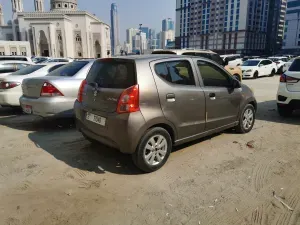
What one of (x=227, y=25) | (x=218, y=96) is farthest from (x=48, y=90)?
(x=227, y=25)

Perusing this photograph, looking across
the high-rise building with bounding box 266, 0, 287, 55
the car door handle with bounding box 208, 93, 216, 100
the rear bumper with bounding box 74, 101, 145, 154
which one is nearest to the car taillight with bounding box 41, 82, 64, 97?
the rear bumper with bounding box 74, 101, 145, 154

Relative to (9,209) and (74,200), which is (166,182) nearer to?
(74,200)

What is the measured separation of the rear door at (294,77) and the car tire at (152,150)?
407cm

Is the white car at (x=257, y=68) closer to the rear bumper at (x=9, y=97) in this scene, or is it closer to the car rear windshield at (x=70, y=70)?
the car rear windshield at (x=70, y=70)

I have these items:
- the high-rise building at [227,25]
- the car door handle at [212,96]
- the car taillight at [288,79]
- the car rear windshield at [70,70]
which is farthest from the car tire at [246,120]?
the high-rise building at [227,25]

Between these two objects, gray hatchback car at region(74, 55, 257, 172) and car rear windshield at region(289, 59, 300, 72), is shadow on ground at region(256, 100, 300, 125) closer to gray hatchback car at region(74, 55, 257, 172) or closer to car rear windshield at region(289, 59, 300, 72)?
car rear windshield at region(289, 59, 300, 72)

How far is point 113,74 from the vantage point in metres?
3.71

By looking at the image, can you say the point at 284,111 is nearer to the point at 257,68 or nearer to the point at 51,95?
the point at 51,95

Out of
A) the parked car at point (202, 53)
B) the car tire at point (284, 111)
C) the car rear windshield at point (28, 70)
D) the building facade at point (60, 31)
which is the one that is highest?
the building facade at point (60, 31)

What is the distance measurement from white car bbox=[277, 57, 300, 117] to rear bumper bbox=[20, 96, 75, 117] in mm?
5240

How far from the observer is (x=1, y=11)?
96.9 meters

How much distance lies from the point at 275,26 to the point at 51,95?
13434cm

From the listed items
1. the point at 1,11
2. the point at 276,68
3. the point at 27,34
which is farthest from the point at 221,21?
the point at 276,68

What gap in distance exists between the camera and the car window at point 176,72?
3.71 m
